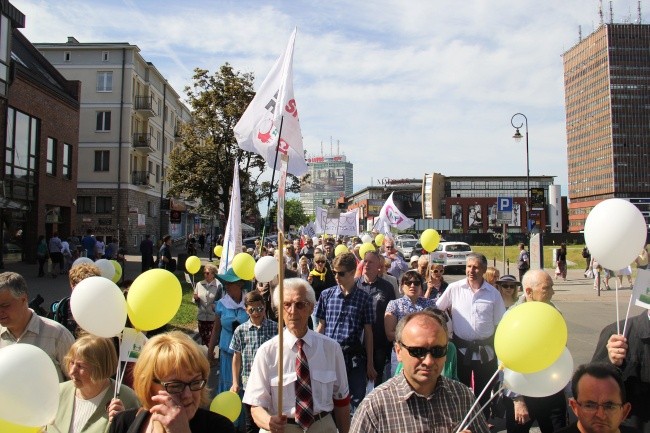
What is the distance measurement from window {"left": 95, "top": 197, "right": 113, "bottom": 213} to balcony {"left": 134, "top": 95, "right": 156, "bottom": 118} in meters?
7.51

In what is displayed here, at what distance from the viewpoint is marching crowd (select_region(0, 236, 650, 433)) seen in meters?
2.46

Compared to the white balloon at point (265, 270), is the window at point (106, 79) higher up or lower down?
higher up

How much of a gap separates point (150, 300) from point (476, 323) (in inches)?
135

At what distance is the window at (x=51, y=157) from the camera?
26.3 meters

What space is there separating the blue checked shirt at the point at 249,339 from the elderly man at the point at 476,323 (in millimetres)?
1977

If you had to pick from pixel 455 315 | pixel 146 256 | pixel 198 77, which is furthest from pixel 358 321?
pixel 198 77

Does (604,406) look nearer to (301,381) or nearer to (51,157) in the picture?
(301,381)

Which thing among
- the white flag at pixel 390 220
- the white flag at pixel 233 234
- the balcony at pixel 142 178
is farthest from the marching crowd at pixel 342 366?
the balcony at pixel 142 178

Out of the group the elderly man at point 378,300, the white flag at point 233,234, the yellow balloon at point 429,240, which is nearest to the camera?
the elderly man at point 378,300

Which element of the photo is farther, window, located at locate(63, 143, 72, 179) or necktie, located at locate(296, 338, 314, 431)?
window, located at locate(63, 143, 72, 179)

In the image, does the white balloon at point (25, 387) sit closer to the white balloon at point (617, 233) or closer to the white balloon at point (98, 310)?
the white balloon at point (98, 310)

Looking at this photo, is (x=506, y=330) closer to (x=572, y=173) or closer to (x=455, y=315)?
(x=455, y=315)

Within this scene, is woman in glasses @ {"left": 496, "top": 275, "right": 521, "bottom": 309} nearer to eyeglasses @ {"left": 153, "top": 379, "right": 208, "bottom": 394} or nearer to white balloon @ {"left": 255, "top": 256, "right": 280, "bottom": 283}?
white balloon @ {"left": 255, "top": 256, "right": 280, "bottom": 283}

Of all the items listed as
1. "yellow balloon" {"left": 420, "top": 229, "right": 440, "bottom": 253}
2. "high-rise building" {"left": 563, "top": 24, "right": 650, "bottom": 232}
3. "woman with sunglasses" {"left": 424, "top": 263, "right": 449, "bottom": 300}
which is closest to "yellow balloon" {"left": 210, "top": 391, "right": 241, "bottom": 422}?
"woman with sunglasses" {"left": 424, "top": 263, "right": 449, "bottom": 300}
